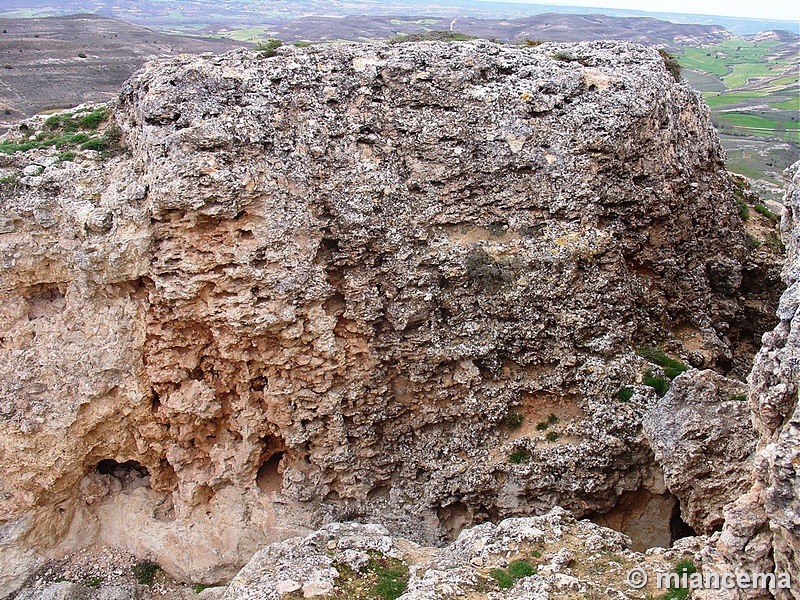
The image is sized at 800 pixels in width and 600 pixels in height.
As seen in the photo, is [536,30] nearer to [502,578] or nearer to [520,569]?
[520,569]

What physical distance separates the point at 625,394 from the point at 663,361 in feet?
6.89

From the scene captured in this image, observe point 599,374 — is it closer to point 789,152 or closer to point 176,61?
point 176,61

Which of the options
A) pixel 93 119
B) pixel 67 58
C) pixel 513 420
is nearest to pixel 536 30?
pixel 67 58

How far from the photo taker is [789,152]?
6338cm

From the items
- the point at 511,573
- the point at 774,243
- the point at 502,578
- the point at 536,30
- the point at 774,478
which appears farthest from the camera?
the point at 536,30

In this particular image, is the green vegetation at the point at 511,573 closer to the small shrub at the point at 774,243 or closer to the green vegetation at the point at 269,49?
the small shrub at the point at 774,243

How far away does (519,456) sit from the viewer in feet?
64.3

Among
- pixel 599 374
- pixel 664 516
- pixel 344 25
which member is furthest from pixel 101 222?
pixel 344 25

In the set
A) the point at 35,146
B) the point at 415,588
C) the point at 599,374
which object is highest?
the point at 35,146

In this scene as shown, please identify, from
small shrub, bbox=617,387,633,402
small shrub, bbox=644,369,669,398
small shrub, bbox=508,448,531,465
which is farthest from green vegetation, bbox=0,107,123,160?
small shrub, bbox=644,369,669,398

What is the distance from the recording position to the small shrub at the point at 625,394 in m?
18.7

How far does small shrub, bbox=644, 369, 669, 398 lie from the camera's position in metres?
18.7

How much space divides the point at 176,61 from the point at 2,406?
1263cm

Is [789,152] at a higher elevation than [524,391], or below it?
higher
